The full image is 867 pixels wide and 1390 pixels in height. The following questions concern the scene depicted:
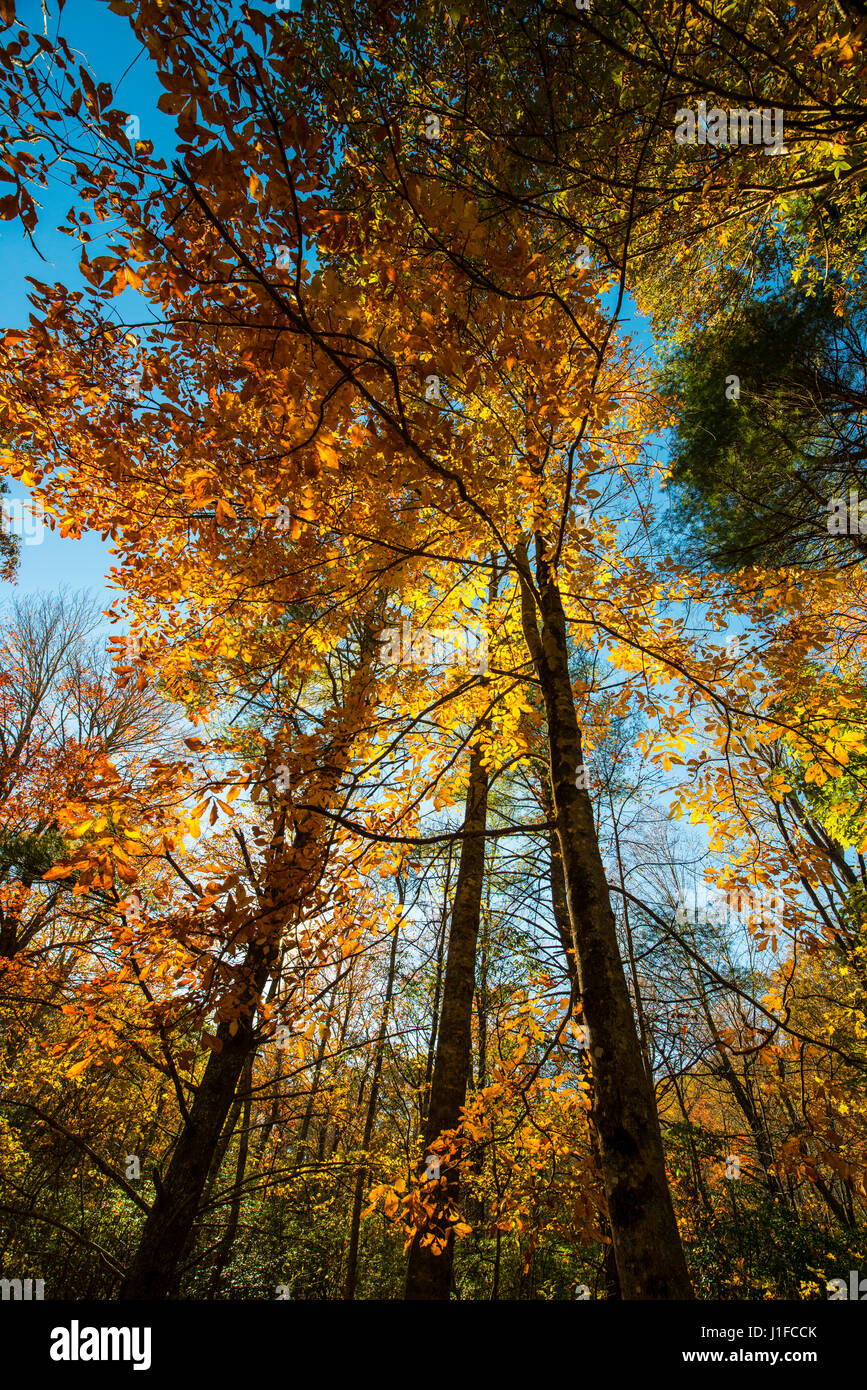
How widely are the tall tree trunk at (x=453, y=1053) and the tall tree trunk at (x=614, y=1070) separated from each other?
0.82 meters

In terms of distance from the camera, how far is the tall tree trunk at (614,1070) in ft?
5.28

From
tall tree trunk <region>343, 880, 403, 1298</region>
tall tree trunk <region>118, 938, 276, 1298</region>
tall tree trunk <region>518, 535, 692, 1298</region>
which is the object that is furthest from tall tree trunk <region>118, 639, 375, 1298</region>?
tall tree trunk <region>518, 535, 692, 1298</region>

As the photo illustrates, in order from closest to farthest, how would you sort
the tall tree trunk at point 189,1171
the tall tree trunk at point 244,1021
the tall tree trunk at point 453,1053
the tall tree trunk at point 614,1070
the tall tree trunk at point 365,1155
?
1. the tall tree trunk at point 614,1070
2. the tall tree trunk at point 244,1021
3. the tall tree trunk at point 189,1171
4. the tall tree trunk at point 453,1053
5. the tall tree trunk at point 365,1155

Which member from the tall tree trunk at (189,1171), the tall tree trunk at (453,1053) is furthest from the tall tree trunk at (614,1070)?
the tall tree trunk at (189,1171)

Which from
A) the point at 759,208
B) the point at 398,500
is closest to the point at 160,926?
the point at 398,500

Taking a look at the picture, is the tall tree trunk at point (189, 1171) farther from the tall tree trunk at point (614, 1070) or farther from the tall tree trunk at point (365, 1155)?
the tall tree trunk at point (614, 1070)

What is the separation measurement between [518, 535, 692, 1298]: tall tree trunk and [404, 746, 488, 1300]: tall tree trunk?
825 mm

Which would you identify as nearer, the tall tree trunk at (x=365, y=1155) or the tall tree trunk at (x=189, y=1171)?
the tall tree trunk at (x=189, y=1171)

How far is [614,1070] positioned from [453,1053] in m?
2.87

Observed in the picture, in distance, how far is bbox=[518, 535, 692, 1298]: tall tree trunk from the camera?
161 cm

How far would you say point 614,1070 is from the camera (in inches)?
73.6

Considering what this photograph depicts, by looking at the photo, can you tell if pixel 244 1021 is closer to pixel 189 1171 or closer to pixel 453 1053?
pixel 189 1171
